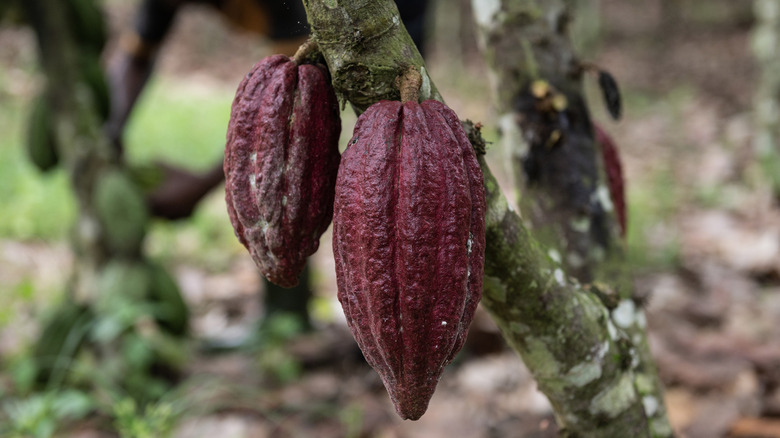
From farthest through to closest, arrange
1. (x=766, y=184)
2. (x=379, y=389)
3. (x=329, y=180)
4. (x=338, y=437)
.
A: (x=766, y=184) < (x=379, y=389) < (x=338, y=437) < (x=329, y=180)

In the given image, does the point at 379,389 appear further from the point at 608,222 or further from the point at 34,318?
the point at 34,318

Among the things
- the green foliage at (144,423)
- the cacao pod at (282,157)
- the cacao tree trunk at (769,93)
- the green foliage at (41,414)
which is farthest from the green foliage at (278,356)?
the cacao tree trunk at (769,93)

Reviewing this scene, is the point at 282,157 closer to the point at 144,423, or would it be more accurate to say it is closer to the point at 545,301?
the point at 545,301

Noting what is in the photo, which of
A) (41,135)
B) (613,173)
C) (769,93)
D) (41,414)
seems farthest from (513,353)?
(769,93)

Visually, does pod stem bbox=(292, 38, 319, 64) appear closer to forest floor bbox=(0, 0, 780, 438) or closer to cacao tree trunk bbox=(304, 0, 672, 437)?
cacao tree trunk bbox=(304, 0, 672, 437)

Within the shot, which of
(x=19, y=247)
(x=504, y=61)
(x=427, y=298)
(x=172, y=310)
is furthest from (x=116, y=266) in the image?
(x=19, y=247)
